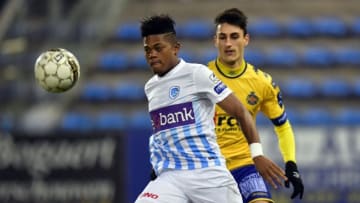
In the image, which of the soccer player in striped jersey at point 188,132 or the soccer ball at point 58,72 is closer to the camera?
the soccer player in striped jersey at point 188,132

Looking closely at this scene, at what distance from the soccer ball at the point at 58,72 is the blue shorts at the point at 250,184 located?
1.39m

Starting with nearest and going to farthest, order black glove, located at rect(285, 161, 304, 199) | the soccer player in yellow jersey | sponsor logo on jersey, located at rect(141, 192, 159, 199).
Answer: sponsor logo on jersey, located at rect(141, 192, 159, 199)
black glove, located at rect(285, 161, 304, 199)
the soccer player in yellow jersey

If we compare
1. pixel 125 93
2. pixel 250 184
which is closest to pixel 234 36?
pixel 250 184

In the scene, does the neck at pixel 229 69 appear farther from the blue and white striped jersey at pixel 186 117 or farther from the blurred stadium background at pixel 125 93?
the blurred stadium background at pixel 125 93

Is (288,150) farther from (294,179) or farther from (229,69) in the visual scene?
(229,69)

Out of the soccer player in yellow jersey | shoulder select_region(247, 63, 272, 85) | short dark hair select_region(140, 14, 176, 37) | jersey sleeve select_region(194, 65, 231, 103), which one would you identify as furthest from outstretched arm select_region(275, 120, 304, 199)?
short dark hair select_region(140, 14, 176, 37)

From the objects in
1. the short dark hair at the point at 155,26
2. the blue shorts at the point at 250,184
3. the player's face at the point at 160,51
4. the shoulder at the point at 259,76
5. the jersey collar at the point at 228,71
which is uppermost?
the short dark hair at the point at 155,26

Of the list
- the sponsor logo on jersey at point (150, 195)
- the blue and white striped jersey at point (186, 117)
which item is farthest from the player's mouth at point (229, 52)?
the sponsor logo on jersey at point (150, 195)

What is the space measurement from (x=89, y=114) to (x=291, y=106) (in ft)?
9.48

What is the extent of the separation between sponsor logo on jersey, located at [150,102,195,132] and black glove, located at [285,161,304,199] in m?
1.02

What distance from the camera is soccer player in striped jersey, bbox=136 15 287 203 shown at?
5.88m

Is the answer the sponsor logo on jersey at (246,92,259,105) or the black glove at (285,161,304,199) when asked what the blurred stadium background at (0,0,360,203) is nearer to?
the sponsor logo on jersey at (246,92,259,105)

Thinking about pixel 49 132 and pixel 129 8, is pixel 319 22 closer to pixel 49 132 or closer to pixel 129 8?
pixel 129 8

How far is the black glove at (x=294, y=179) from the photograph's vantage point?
6.60 m
